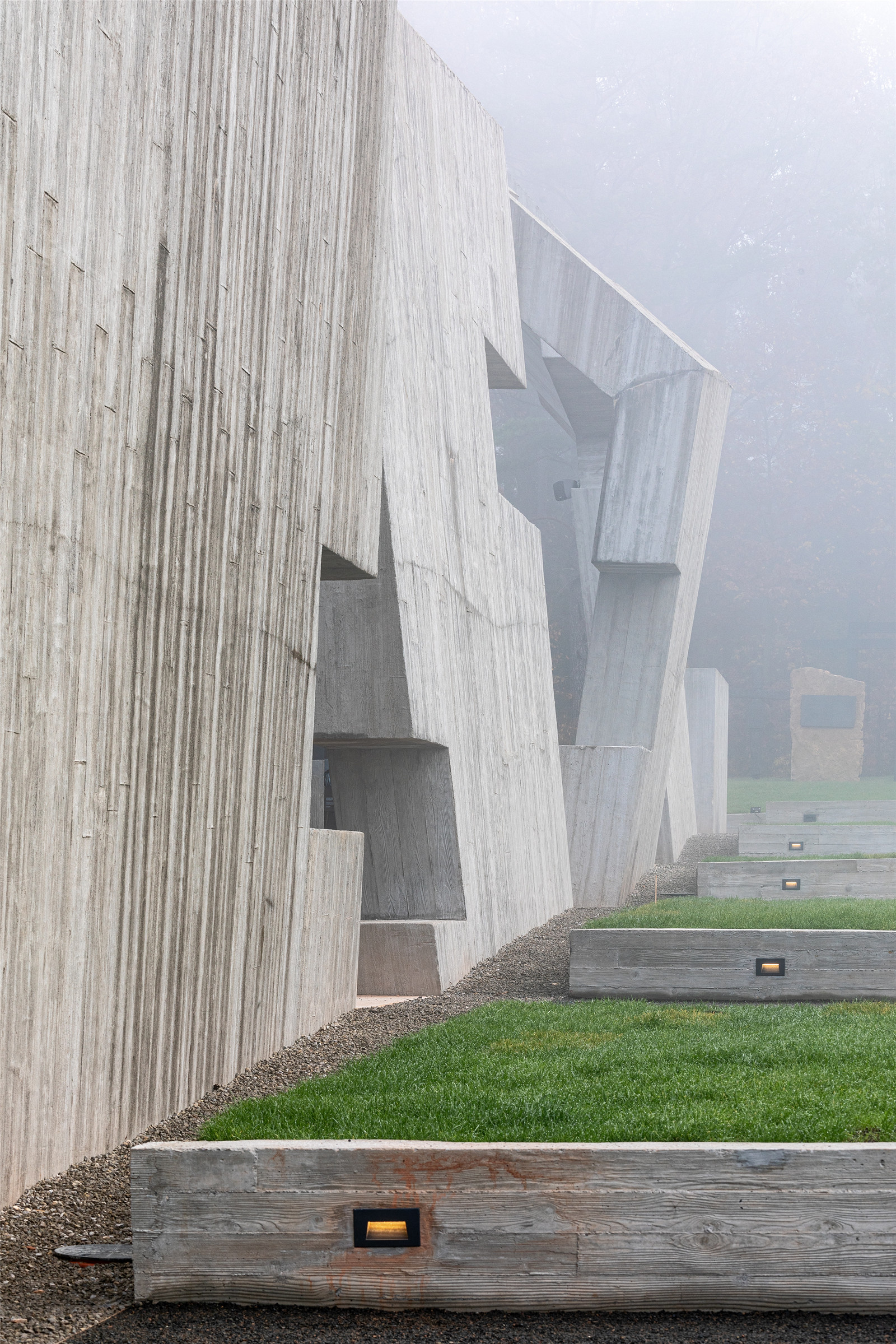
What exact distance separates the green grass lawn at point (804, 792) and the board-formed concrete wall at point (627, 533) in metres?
13.7

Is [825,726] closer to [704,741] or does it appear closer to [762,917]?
[704,741]

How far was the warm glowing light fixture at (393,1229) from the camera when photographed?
3.27 m

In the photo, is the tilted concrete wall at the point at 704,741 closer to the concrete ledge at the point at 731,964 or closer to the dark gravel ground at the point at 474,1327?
the concrete ledge at the point at 731,964

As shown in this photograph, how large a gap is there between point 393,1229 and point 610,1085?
58.6 inches

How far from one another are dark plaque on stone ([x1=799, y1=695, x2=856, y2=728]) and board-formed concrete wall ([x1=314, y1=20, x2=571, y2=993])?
20343 mm

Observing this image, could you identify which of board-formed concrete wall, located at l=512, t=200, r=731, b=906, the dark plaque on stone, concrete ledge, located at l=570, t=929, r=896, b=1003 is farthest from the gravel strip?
the dark plaque on stone

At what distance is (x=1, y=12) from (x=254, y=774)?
333 centimetres

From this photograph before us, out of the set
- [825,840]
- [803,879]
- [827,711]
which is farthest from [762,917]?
[827,711]

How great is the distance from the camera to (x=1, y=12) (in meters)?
3.88

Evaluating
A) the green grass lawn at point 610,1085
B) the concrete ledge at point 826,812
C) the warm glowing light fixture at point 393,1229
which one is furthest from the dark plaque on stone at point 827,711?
the warm glowing light fixture at point 393,1229

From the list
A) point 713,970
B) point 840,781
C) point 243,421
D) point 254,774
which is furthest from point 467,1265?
point 840,781

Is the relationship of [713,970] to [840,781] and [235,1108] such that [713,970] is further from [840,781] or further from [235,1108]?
[840,781]

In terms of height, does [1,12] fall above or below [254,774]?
above

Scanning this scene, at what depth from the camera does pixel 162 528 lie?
499 centimetres
